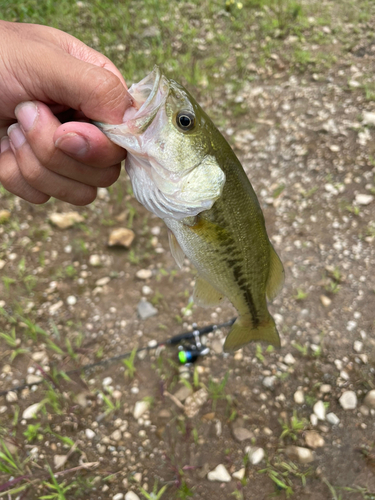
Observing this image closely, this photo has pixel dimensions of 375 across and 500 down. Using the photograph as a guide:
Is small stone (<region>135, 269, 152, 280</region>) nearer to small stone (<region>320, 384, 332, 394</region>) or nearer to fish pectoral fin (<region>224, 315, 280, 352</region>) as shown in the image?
fish pectoral fin (<region>224, 315, 280, 352</region>)

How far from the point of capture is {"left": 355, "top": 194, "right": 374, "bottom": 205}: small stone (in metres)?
3.39

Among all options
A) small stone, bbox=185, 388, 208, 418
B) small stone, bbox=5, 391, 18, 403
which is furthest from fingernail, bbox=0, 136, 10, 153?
small stone, bbox=185, 388, 208, 418

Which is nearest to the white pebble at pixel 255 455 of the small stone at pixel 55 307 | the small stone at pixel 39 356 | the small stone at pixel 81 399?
the small stone at pixel 81 399

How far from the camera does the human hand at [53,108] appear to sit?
1.43 m

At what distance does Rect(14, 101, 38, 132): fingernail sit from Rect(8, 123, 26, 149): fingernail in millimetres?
135

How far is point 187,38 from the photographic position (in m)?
4.88

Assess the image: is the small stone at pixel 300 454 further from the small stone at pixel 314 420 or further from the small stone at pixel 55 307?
the small stone at pixel 55 307

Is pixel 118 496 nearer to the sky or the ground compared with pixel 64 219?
nearer to the ground

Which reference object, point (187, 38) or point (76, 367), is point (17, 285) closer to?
point (76, 367)

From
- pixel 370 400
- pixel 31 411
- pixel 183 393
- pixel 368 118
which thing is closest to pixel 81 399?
pixel 31 411

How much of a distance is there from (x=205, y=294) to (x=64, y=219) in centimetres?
180

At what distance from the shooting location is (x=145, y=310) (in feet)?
9.43

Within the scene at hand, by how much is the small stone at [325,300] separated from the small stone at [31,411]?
2.15 meters

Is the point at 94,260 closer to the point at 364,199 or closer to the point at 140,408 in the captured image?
the point at 140,408
